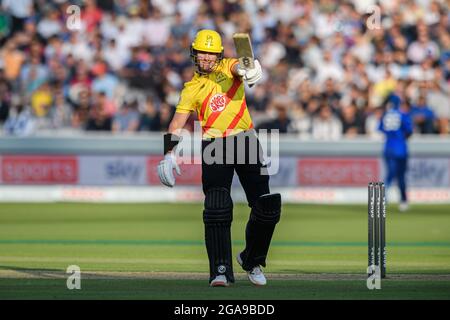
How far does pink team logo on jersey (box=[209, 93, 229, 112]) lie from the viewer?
1068 cm

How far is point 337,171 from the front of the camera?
952 inches

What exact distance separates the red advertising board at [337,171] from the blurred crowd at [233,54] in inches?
26.3

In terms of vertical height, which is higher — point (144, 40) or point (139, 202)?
point (144, 40)

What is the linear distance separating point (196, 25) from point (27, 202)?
18.5 feet

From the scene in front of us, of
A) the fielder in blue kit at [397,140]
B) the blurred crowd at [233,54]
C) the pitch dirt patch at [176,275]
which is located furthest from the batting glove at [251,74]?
the blurred crowd at [233,54]

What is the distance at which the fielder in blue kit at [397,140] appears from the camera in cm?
2255

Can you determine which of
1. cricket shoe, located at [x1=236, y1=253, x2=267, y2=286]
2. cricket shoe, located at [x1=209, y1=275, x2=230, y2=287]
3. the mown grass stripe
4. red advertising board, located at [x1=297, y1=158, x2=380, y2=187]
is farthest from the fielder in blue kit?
cricket shoe, located at [x1=209, y1=275, x2=230, y2=287]

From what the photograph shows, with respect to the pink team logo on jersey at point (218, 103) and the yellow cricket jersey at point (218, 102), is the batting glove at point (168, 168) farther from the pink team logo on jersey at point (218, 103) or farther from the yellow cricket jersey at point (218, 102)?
the pink team logo on jersey at point (218, 103)

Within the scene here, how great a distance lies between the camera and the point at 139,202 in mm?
24000

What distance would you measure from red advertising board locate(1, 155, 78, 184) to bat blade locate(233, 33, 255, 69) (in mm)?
13510

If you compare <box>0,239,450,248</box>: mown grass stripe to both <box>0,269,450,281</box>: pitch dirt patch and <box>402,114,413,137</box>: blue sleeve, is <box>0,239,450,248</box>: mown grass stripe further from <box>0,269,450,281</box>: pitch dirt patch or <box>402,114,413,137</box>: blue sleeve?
<box>402,114,413,137</box>: blue sleeve
